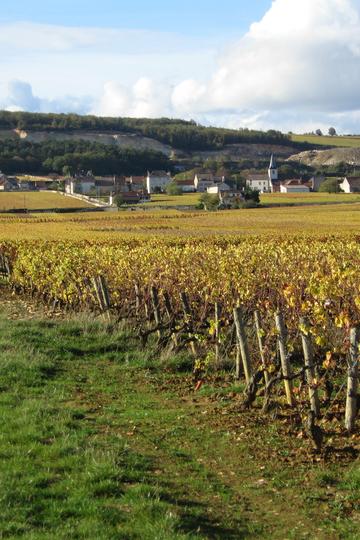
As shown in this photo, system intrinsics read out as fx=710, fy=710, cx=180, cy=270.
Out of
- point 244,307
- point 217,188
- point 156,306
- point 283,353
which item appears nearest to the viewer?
point 283,353

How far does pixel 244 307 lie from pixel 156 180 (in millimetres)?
176670

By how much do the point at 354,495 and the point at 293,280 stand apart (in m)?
6.72

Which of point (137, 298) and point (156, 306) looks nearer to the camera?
point (156, 306)

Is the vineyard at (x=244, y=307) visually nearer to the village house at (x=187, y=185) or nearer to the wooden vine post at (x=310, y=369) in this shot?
the wooden vine post at (x=310, y=369)

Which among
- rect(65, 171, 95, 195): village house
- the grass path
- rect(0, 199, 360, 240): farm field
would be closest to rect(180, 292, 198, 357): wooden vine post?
the grass path

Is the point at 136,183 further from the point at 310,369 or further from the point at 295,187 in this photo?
the point at 310,369

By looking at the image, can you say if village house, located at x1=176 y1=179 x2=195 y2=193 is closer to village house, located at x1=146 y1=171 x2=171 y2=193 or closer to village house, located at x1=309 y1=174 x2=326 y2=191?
village house, located at x1=146 y1=171 x2=171 y2=193

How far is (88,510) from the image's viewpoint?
6633mm

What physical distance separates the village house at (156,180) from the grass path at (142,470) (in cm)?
16768

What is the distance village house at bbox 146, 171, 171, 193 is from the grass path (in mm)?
167679

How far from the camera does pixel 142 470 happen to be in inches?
313

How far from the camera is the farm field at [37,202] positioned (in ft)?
366

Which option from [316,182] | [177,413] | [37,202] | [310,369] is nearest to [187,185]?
[316,182]

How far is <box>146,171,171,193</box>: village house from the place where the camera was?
182m
